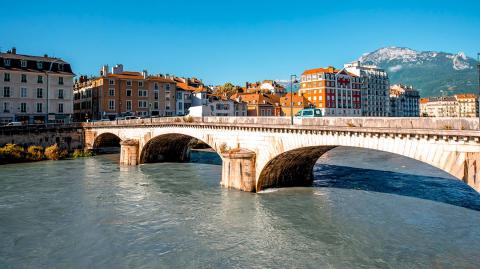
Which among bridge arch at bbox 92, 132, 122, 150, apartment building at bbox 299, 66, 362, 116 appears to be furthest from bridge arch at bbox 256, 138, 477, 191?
apartment building at bbox 299, 66, 362, 116

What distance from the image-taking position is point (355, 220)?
74.6 ft

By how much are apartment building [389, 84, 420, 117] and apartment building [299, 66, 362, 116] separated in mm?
33478

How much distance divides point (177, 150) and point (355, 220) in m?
35.1

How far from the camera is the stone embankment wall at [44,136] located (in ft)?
177

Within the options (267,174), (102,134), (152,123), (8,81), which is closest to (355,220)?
(267,174)

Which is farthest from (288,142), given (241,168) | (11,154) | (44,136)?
(44,136)

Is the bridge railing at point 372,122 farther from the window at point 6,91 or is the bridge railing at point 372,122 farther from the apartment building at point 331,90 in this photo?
the apartment building at point 331,90

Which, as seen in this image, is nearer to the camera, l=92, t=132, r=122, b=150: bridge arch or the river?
the river

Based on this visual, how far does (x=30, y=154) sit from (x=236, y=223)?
42494 millimetres

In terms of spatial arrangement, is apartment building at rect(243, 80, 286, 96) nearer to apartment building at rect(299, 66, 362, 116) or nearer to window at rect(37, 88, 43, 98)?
apartment building at rect(299, 66, 362, 116)

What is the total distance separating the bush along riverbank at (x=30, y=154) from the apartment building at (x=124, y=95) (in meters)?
18.8

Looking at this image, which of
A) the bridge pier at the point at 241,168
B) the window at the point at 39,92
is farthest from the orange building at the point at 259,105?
the bridge pier at the point at 241,168

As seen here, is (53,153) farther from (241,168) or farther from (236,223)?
(236,223)

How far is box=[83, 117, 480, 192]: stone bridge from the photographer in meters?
17.2
